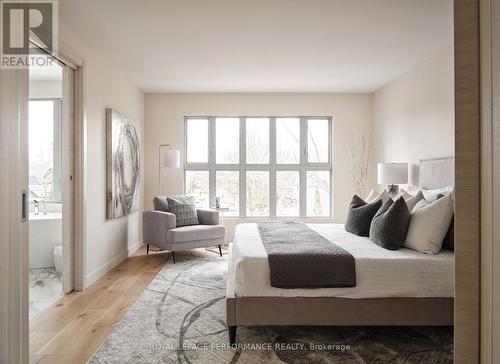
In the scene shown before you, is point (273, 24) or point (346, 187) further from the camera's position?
point (346, 187)

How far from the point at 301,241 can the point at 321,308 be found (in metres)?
0.67

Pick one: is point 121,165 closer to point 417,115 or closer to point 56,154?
point 56,154

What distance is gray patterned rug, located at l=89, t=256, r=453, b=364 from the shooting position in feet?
7.12

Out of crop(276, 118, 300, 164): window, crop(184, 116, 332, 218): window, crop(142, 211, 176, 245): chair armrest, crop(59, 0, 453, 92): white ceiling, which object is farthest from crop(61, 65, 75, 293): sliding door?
crop(276, 118, 300, 164): window

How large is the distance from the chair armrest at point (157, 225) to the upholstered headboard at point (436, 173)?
325cm

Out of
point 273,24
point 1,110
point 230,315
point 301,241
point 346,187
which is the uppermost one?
point 273,24

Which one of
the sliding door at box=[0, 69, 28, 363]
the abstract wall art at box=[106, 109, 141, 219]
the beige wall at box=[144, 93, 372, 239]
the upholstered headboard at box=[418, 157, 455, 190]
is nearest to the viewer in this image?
the sliding door at box=[0, 69, 28, 363]

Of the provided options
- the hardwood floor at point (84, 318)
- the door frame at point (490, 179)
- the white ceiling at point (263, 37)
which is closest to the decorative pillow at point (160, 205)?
the hardwood floor at point (84, 318)

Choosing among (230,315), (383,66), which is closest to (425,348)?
(230,315)

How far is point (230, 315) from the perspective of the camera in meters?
2.30

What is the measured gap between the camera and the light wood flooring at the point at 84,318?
225 cm

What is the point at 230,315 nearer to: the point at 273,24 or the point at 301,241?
the point at 301,241

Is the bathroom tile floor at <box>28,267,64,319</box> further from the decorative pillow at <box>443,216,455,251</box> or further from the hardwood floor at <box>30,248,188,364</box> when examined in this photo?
the decorative pillow at <box>443,216,455,251</box>

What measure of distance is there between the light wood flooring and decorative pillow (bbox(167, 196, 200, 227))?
36.0 inches
